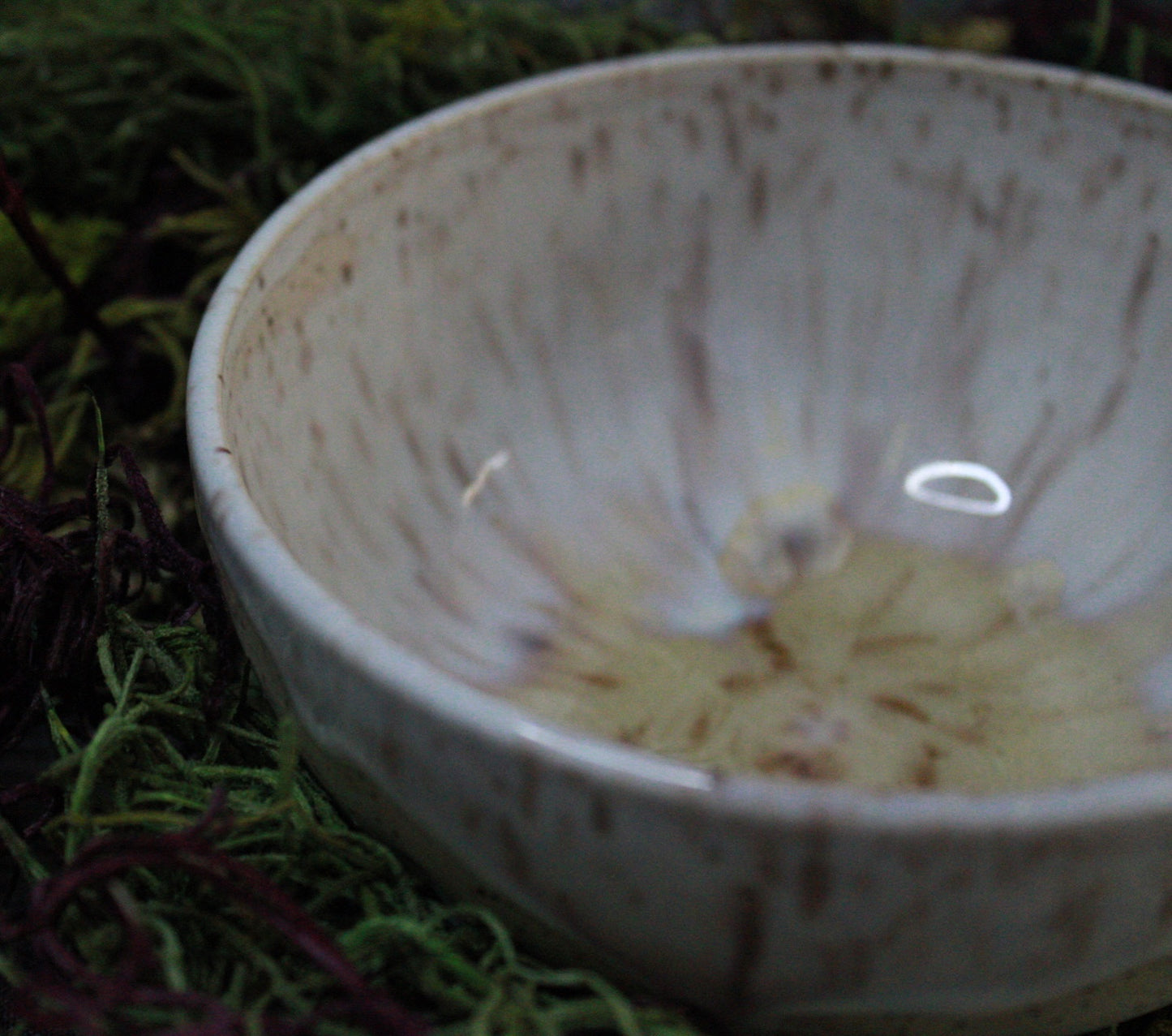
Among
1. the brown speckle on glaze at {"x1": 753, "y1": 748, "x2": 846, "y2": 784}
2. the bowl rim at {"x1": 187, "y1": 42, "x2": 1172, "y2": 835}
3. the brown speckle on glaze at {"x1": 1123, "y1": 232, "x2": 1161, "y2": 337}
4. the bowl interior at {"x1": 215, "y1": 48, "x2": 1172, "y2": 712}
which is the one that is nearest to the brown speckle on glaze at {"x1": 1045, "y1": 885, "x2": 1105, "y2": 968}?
the bowl rim at {"x1": 187, "y1": 42, "x2": 1172, "y2": 835}

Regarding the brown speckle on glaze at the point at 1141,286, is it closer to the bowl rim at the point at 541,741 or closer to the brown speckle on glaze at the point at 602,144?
the brown speckle on glaze at the point at 602,144

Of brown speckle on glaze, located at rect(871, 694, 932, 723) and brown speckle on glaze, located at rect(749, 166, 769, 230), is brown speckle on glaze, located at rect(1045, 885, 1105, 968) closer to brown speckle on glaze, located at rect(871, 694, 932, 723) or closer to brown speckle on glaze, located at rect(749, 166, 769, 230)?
brown speckle on glaze, located at rect(871, 694, 932, 723)

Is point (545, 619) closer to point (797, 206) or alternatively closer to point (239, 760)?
point (239, 760)

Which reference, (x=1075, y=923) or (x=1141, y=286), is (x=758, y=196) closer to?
(x=1141, y=286)

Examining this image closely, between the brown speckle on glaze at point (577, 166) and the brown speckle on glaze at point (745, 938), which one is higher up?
the brown speckle on glaze at point (577, 166)

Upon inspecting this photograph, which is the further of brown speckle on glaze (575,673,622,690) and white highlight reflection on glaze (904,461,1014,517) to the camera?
white highlight reflection on glaze (904,461,1014,517)

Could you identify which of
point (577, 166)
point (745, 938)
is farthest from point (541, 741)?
point (577, 166)

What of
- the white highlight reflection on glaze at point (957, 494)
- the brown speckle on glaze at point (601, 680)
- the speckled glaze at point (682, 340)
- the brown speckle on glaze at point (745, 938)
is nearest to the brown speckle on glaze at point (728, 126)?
the speckled glaze at point (682, 340)

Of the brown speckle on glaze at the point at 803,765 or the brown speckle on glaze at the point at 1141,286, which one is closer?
the brown speckle on glaze at the point at 803,765

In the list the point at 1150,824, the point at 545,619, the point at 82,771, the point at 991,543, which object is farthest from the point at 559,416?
the point at 1150,824
